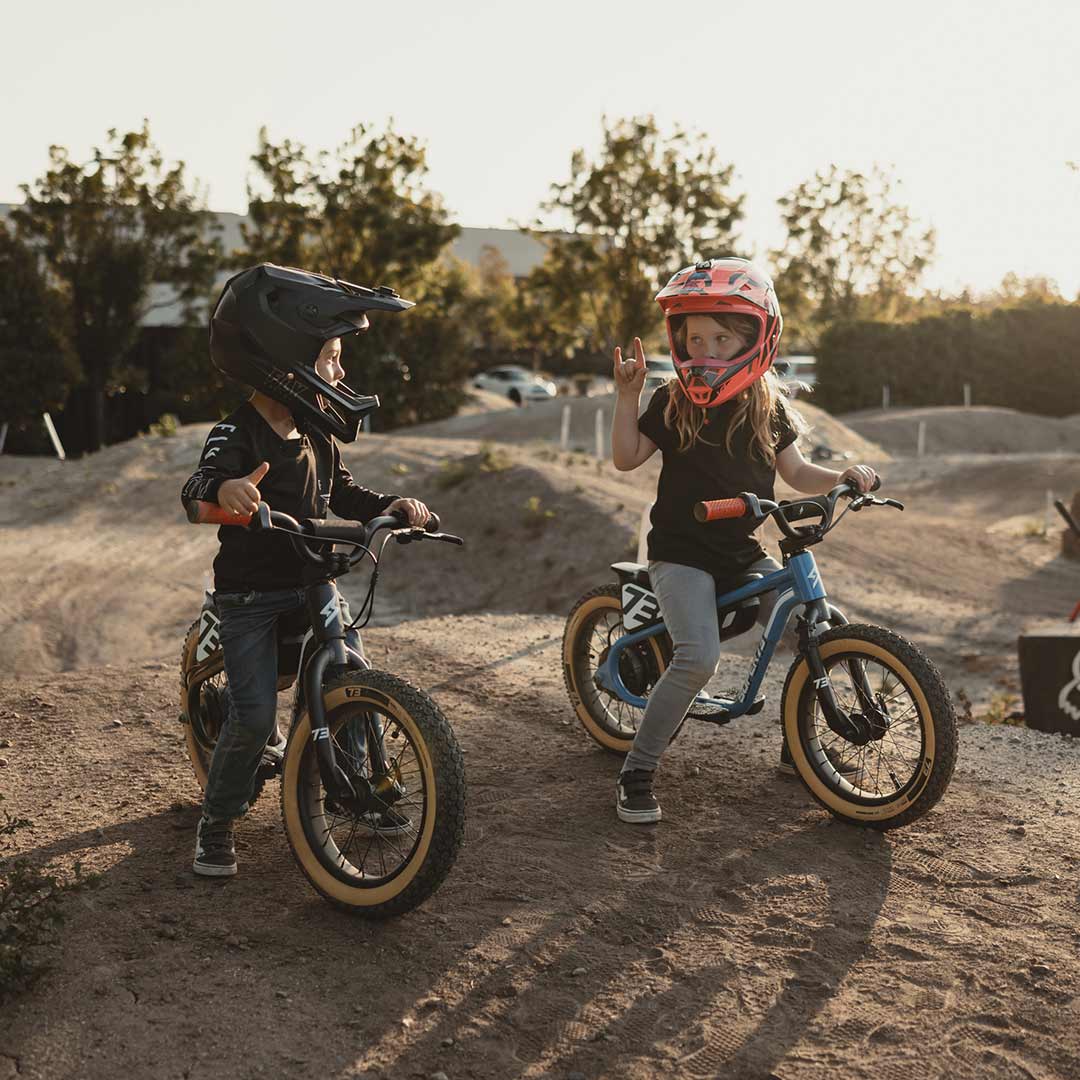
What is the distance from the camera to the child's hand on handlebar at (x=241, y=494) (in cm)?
332

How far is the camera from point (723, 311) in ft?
14.3

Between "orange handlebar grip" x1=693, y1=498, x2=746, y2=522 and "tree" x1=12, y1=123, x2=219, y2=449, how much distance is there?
25812mm

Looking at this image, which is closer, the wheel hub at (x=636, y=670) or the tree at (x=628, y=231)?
the wheel hub at (x=636, y=670)

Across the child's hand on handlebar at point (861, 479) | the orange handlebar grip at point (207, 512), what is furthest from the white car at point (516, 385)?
the orange handlebar grip at point (207, 512)

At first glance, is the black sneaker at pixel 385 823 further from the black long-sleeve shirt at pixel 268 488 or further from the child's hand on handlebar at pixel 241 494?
the child's hand on handlebar at pixel 241 494

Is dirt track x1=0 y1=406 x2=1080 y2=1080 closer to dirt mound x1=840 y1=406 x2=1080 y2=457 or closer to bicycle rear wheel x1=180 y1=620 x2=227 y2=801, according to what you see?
bicycle rear wheel x1=180 y1=620 x2=227 y2=801

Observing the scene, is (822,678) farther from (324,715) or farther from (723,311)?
(324,715)

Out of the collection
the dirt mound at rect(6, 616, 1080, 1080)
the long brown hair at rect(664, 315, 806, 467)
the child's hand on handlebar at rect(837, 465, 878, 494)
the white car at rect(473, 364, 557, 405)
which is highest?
the white car at rect(473, 364, 557, 405)

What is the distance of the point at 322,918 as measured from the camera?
12.1ft

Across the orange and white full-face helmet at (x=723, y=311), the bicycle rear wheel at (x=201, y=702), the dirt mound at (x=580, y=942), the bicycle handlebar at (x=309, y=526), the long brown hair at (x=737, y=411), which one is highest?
the orange and white full-face helmet at (x=723, y=311)

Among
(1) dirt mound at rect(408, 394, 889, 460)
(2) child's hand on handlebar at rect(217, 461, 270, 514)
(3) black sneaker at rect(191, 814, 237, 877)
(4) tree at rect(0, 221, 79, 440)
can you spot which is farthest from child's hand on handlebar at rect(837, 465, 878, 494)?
(4) tree at rect(0, 221, 79, 440)

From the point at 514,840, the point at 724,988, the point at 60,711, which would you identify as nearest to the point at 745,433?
the point at 514,840

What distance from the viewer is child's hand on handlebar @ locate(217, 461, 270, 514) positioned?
3316 millimetres

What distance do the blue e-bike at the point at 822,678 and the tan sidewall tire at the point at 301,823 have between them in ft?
4.37
